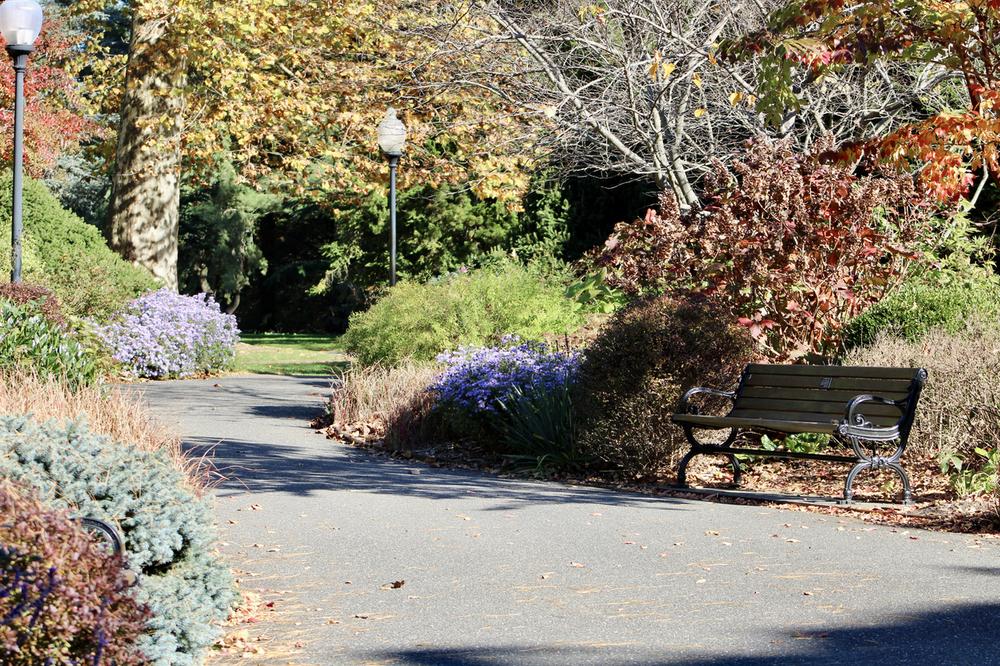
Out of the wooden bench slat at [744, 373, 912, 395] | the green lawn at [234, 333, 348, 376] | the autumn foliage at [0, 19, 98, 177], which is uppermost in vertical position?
the autumn foliage at [0, 19, 98, 177]

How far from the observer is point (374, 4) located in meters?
21.9

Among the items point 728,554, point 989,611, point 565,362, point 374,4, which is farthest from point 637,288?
point 374,4

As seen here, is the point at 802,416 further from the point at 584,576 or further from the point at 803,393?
the point at 584,576

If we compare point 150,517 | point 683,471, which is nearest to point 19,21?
point 683,471

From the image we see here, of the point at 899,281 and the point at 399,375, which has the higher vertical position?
the point at 899,281

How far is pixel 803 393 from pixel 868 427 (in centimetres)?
74

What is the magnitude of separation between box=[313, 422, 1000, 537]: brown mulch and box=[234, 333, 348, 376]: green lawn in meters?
7.71

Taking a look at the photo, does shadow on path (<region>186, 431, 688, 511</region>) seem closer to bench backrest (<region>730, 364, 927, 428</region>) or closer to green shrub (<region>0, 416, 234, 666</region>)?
bench backrest (<region>730, 364, 927, 428</region>)

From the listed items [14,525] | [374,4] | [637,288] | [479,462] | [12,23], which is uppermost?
[374,4]

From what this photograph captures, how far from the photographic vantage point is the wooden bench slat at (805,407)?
8.80 m

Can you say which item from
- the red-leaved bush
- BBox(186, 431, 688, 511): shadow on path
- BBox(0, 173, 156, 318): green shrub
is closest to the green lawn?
BBox(0, 173, 156, 318): green shrub

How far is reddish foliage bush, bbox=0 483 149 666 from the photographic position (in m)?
3.41

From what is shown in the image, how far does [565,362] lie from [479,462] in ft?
4.84

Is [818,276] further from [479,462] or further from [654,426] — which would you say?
[479,462]
